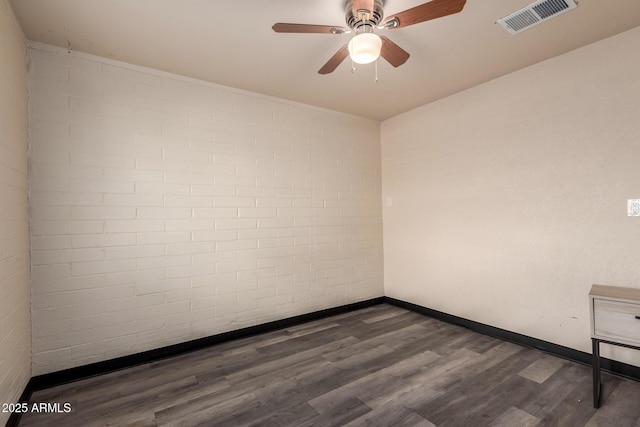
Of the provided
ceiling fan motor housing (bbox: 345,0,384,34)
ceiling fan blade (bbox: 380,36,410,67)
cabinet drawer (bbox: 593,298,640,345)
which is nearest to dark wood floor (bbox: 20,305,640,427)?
cabinet drawer (bbox: 593,298,640,345)

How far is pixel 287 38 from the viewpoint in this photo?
253 cm

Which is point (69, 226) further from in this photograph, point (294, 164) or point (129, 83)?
point (294, 164)

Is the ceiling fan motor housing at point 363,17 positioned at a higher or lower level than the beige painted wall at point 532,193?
higher

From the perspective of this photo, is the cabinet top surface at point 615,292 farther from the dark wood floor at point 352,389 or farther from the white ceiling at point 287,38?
the white ceiling at point 287,38

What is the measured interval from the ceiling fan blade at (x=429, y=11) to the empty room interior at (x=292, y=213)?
0.04ft

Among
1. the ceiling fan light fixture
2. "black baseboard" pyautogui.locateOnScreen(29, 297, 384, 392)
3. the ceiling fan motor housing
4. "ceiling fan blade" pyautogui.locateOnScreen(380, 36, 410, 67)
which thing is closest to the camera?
the ceiling fan light fixture

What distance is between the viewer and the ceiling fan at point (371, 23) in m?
1.75

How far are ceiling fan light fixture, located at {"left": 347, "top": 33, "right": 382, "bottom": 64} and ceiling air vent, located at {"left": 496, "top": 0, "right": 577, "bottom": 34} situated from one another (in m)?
1.19

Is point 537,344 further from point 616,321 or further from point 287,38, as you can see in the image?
point 287,38

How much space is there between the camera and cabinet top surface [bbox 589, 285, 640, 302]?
2154 mm

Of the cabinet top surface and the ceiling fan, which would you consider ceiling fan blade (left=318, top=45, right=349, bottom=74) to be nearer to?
the ceiling fan

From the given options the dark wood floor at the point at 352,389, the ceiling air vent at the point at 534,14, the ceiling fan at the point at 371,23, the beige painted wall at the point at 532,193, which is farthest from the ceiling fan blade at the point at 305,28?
the dark wood floor at the point at 352,389

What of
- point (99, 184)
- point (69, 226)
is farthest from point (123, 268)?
point (99, 184)

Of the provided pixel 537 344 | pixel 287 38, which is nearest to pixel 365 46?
pixel 287 38
